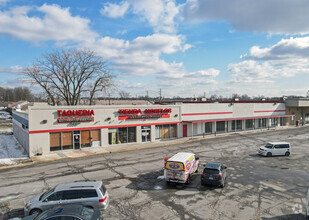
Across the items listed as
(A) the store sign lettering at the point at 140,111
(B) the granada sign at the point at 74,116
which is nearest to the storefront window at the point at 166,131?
(A) the store sign lettering at the point at 140,111

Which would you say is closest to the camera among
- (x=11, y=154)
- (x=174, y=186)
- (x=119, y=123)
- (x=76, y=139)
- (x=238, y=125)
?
(x=174, y=186)

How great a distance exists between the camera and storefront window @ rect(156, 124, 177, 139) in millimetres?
34781

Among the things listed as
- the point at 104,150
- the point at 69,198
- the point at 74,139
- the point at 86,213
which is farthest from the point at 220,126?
the point at 86,213

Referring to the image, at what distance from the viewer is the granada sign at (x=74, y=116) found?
26709 mm

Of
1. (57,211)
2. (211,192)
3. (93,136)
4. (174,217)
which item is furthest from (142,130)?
(57,211)

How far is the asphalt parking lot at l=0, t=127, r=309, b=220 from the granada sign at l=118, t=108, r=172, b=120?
647 cm

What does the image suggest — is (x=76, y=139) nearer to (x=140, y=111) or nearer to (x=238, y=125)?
(x=140, y=111)

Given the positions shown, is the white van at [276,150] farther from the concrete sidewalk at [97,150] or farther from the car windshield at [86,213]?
the car windshield at [86,213]

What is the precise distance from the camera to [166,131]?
117ft

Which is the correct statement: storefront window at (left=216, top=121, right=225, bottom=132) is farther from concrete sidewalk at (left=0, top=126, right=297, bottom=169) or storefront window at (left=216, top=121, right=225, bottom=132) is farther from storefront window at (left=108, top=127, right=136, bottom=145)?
storefront window at (left=108, top=127, right=136, bottom=145)

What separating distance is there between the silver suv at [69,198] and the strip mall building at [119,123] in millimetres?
15944

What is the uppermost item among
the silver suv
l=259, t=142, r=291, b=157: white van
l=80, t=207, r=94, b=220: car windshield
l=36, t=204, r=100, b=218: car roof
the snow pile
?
l=36, t=204, r=100, b=218: car roof

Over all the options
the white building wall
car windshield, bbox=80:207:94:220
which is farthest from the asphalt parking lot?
the white building wall

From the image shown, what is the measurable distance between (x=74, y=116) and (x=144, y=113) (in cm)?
1011
